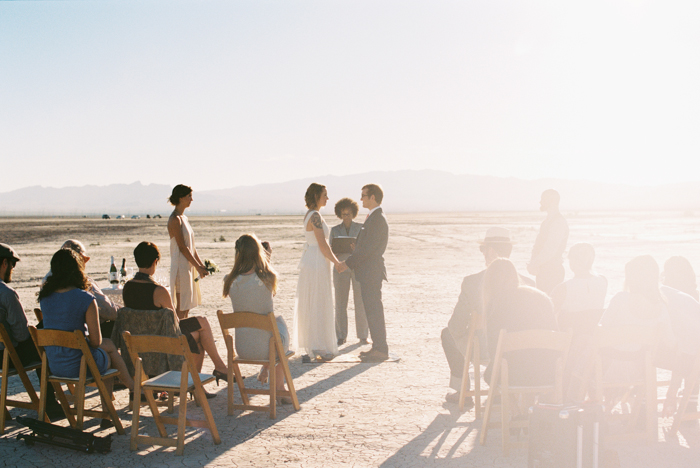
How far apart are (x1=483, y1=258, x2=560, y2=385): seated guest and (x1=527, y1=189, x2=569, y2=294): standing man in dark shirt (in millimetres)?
2172

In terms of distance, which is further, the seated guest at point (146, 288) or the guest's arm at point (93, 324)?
the seated guest at point (146, 288)

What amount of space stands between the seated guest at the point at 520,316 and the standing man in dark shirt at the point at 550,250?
7.12 ft

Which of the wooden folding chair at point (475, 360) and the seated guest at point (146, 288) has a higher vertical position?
the seated guest at point (146, 288)

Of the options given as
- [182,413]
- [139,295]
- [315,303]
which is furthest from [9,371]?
[315,303]

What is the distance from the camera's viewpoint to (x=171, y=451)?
12.9 ft

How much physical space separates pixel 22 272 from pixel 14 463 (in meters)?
14.0

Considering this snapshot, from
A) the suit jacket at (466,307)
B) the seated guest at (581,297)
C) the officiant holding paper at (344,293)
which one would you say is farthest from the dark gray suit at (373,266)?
the seated guest at (581,297)

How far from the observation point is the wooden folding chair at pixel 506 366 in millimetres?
3641

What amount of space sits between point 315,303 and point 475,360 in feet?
7.66

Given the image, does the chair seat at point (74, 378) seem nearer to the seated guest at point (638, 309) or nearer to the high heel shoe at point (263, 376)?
the high heel shoe at point (263, 376)

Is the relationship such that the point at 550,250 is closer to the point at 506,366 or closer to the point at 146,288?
the point at 506,366

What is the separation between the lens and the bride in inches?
244

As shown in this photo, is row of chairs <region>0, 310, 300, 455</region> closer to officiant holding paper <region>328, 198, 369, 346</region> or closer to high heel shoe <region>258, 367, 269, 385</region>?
high heel shoe <region>258, 367, 269, 385</region>

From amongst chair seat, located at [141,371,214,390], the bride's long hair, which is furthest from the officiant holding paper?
chair seat, located at [141,371,214,390]
